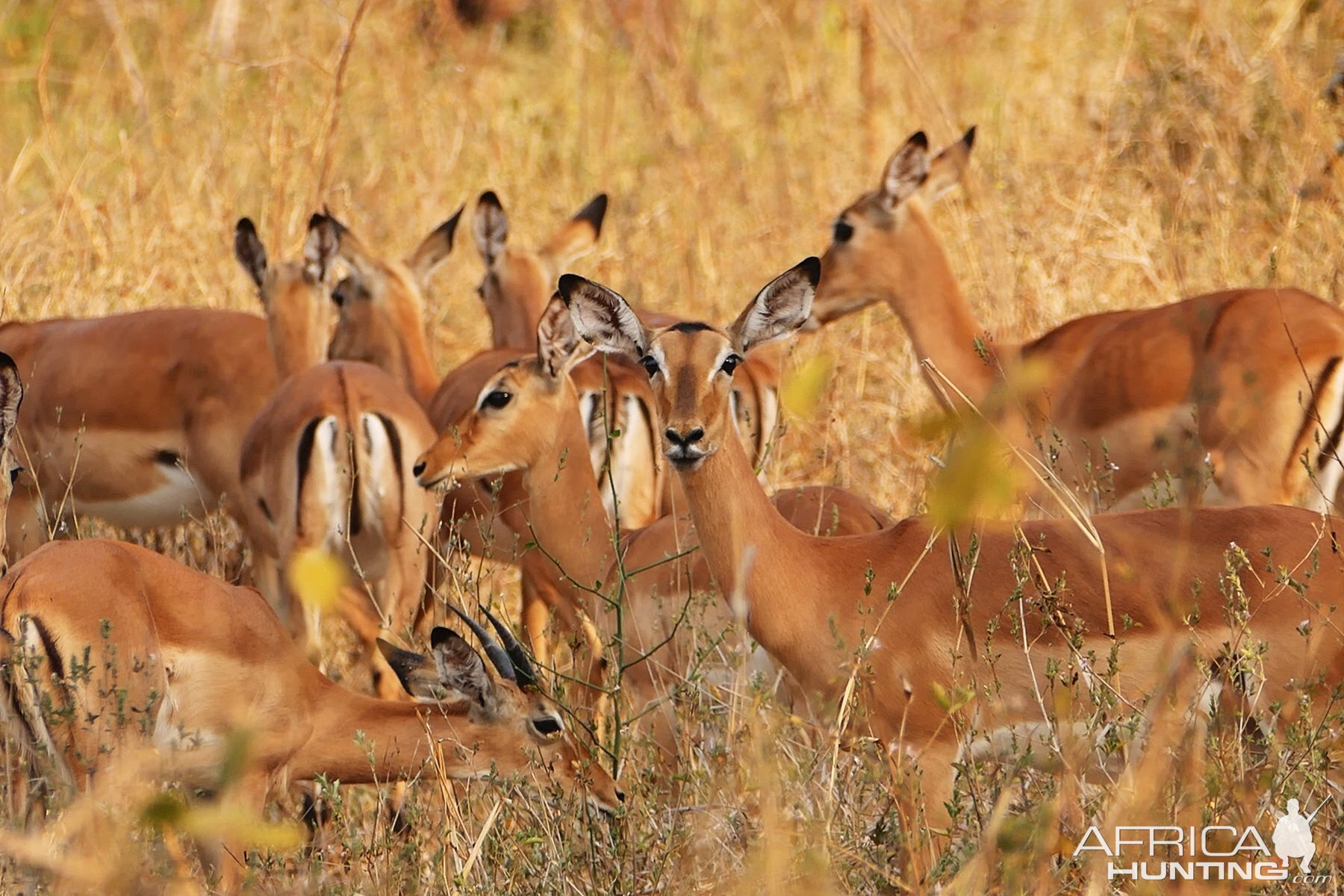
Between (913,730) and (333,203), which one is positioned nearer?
(913,730)

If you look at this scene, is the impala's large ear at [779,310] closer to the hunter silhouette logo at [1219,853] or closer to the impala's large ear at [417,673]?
the impala's large ear at [417,673]

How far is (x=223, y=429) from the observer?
21.6 ft

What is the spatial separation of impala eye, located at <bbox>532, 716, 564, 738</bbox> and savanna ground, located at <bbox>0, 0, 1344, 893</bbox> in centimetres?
18

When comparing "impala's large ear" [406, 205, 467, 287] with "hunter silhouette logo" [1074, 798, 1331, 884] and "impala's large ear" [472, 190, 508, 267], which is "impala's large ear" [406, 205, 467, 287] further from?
"hunter silhouette logo" [1074, 798, 1331, 884]

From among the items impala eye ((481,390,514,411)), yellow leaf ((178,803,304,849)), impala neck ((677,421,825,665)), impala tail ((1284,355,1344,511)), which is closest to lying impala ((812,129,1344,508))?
impala tail ((1284,355,1344,511))

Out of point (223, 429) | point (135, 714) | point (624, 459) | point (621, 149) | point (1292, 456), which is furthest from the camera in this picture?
point (621, 149)

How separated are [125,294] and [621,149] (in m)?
3.34

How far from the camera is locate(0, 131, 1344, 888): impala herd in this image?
368cm

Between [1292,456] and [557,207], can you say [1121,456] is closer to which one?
[1292,456]

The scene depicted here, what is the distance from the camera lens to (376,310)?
7.22m

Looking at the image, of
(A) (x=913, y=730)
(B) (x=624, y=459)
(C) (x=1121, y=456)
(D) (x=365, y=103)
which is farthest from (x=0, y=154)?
(A) (x=913, y=730)

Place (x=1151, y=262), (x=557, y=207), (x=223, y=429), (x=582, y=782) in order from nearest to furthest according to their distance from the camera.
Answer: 1. (x=582, y=782)
2. (x=223, y=429)
3. (x=1151, y=262)
4. (x=557, y=207)

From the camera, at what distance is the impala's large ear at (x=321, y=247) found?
6.68m

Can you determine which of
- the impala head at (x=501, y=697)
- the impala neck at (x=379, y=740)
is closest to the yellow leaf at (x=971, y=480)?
the impala head at (x=501, y=697)
